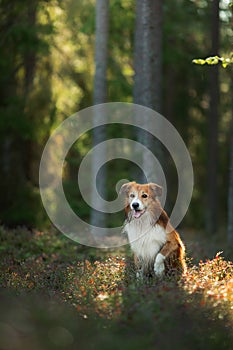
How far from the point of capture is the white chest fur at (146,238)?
9.98 metres

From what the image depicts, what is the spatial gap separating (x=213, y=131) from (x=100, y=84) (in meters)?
7.33

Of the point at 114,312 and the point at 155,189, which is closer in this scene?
the point at 114,312

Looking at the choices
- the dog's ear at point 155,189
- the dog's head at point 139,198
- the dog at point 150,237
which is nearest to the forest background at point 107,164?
the dog at point 150,237

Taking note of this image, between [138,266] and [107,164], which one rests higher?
[107,164]

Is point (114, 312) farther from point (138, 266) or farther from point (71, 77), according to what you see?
point (71, 77)

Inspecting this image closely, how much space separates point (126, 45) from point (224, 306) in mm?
19121

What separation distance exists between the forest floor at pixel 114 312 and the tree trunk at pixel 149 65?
5.59 meters

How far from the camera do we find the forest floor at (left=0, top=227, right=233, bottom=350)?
20.7ft

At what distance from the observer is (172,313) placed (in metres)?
7.05

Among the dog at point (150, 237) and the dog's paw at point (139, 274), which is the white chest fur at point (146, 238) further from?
the dog's paw at point (139, 274)

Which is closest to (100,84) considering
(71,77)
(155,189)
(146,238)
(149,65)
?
(149,65)

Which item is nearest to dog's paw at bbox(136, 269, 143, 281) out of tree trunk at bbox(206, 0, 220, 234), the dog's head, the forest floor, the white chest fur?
the forest floor

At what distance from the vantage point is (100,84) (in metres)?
16.7

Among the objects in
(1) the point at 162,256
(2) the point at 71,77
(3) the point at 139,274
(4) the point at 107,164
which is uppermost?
(2) the point at 71,77
